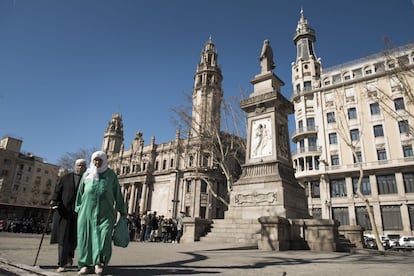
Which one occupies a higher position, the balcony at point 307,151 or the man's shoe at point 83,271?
the balcony at point 307,151

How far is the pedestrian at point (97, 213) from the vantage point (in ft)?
13.0

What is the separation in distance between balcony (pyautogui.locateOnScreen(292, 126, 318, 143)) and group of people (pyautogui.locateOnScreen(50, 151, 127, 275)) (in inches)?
1503

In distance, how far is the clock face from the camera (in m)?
12.2

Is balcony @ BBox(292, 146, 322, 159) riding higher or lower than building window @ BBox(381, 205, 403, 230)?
higher

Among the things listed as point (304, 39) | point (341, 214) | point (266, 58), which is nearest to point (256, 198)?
point (266, 58)

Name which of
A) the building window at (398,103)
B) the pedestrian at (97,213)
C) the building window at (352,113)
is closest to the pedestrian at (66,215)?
the pedestrian at (97,213)

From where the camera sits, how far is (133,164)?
57281 millimetres

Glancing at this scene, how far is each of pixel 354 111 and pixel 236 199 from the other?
3297 cm

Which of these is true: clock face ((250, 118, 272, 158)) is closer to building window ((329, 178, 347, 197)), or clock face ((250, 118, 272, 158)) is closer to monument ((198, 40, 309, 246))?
monument ((198, 40, 309, 246))

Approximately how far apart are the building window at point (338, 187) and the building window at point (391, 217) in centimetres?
447

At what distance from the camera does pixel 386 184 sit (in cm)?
3212

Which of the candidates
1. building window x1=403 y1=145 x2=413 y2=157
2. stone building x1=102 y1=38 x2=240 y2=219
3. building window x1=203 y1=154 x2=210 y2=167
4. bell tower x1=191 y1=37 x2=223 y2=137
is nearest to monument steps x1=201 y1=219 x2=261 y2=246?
stone building x1=102 y1=38 x2=240 y2=219

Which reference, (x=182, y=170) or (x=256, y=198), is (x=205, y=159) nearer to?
(x=182, y=170)

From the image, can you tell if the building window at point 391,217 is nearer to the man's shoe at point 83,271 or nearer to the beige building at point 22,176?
the man's shoe at point 83,271
